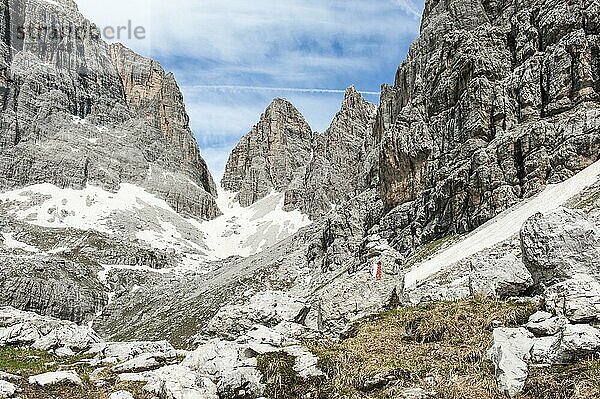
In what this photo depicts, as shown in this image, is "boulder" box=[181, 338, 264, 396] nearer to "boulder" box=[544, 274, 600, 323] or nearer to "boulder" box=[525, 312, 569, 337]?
"boulder" box=[525, 312, 569, 337]

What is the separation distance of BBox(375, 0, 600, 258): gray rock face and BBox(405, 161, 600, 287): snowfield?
2908mm

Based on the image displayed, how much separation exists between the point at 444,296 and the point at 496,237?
29.1m

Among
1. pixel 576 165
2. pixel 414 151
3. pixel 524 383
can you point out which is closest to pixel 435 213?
pixel 414 151

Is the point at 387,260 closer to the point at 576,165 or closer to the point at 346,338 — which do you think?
→ the point at 346,338

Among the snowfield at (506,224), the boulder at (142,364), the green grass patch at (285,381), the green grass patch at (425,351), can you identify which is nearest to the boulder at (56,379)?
the boulder at (142,364)

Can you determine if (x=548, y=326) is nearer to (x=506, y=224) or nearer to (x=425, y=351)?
(x=425, y=351)

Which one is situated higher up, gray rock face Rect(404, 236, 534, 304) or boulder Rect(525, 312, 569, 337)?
gray rock face Rect(404, 236, 534, 304)

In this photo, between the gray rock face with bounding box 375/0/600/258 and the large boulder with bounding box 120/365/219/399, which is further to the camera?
the gray rock face with bounding box 375/0/600/258

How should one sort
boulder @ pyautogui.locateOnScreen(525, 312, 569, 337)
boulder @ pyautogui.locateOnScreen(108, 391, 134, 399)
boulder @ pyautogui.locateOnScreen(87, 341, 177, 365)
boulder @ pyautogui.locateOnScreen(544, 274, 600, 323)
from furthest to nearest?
1. boulder @ pyautogui.locateOnScreen(87, 341, 177, 365)
2. boulder @ pyautogui.locateOnScreen(108, 391, 134, 399)
3. boulder @ pyautogui.locateOnScreen(525, 312, 569, 337)
4. boulder @ pyautogui.locateOnScreen(544, 274, 600, 323)

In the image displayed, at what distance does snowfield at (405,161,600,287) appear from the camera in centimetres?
4566

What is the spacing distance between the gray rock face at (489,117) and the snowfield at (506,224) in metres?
2.91

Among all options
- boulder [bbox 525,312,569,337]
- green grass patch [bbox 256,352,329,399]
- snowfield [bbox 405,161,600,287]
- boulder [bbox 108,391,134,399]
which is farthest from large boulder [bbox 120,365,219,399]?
snowfield [bbox 405,161,600,287]

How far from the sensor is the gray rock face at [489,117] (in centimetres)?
5938

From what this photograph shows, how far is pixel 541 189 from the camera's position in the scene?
56.0 meters
